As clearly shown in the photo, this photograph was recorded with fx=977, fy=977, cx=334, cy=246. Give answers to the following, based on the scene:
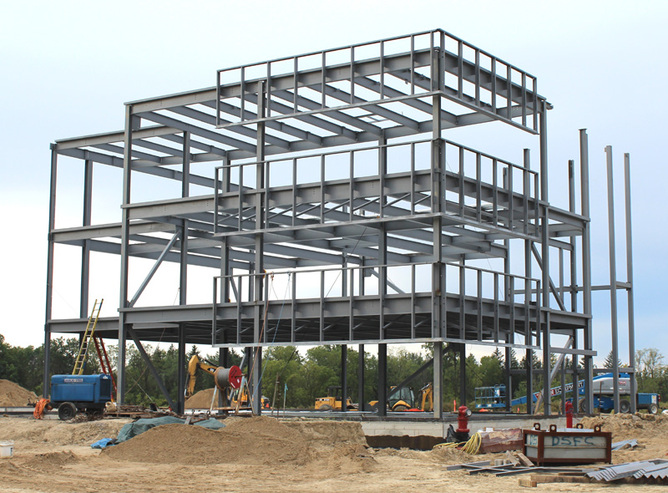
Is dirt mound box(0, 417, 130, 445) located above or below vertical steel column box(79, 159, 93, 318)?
below

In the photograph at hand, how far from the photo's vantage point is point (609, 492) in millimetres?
17922

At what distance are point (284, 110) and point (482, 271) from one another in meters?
9.25

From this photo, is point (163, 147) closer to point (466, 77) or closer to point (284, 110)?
point (284, 110)

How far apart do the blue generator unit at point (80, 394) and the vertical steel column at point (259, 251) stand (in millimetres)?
6132

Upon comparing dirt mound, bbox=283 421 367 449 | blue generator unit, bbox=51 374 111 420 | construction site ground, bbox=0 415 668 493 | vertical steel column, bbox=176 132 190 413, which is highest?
vertical steel column, bbox=176 132 190 413

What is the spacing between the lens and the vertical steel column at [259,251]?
3133cm

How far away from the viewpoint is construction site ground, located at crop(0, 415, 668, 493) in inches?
742

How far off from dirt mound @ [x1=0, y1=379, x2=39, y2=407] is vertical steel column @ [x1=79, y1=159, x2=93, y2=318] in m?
14.4

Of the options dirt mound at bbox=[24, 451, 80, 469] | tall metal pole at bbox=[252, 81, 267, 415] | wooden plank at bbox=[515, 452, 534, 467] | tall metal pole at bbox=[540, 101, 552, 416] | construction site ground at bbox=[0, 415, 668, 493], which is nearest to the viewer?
construction site ground at bbox=[0, 415, 668, 493]

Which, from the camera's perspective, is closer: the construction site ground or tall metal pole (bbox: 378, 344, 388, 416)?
the construction site ground

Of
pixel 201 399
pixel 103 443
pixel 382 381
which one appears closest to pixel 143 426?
pixel 103 443

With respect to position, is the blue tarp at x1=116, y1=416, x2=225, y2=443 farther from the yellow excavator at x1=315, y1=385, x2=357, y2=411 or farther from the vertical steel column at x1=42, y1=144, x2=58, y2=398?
the yellow excavator at x1=315, y1=385, x2=357, y2=411

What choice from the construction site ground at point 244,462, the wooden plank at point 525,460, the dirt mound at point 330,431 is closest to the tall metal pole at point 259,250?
the construction site ground at point 244,462

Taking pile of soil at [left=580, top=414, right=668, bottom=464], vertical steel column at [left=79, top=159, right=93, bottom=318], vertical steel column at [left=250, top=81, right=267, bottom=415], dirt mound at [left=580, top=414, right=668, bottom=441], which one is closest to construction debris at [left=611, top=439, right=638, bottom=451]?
pile of soil at [left=580, top=414, right=668, bottom=464]
